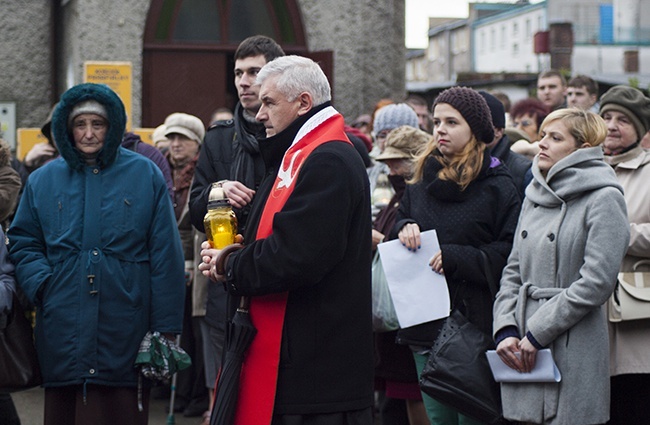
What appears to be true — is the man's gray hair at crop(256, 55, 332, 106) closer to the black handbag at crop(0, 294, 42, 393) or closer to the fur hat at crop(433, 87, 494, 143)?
the fur hat at crop(433, 87, 494, 143)

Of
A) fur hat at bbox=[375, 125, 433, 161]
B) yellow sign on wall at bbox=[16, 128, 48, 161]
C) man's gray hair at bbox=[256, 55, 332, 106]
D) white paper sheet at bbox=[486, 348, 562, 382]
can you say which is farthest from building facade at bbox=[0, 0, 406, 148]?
man's gray hair at bbox=[256, 55, 332, 106]

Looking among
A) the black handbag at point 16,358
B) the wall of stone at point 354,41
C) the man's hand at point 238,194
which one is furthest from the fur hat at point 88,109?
the wall of stone at point 354,41

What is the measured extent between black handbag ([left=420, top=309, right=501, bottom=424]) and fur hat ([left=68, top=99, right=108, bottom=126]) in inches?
78.7

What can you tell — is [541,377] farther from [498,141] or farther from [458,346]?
[498,141]

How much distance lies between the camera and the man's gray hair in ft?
14.3

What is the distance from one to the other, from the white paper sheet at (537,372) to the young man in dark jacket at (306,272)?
87 centimetres

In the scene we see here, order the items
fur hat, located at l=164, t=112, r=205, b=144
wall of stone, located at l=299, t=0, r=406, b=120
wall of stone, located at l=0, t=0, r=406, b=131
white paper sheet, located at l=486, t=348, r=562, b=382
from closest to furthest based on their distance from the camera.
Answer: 1. white paper sheet, located at l=486, t=348, r=562, b=382
2. fur hat, located at l=164, t=112, r=205, b=144
3. wall of stone, located at l=0, t=0, r=406, b=131
4. wall of stone, located at l=299, t=0, r=406, b=120

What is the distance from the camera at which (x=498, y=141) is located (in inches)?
241

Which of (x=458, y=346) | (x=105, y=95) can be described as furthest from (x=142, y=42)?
(x=458, y=346)

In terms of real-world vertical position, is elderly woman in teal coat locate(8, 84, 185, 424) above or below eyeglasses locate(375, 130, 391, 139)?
below

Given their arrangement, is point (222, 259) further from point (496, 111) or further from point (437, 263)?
point (496, 111)

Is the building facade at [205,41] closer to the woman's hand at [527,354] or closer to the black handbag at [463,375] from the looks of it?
the black handbag at [463,375]

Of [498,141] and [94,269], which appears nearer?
[94,269]

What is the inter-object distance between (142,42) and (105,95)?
24.0 ft
